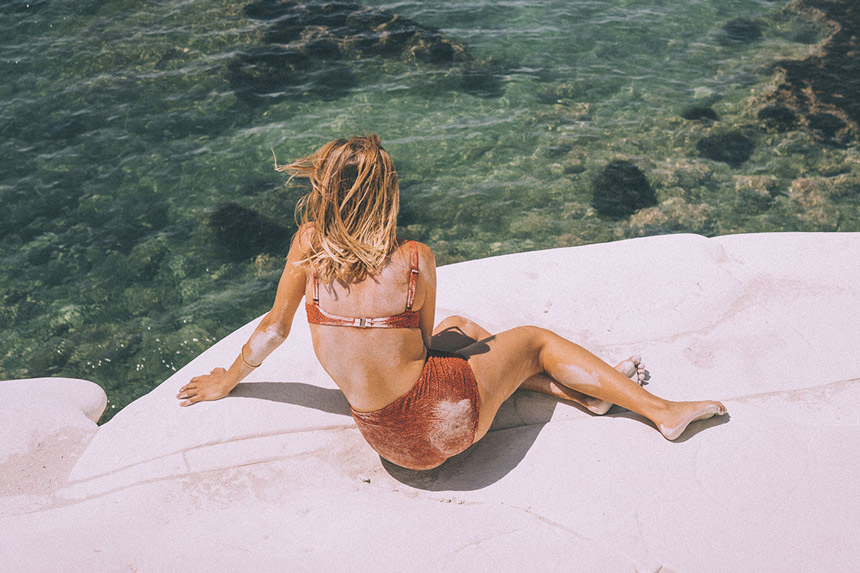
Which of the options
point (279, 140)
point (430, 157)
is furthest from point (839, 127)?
point (279, 140)

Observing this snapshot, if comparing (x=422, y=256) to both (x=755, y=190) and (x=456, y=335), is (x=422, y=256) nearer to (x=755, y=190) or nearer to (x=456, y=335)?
(x=456, y=335)

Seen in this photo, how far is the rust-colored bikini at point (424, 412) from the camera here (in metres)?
3.41

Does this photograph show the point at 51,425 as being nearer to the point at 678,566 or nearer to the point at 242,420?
the point at 242,420

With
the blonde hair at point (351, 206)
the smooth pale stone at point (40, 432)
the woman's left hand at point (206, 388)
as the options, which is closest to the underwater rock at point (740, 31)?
the blonde hair at point (351, 206)

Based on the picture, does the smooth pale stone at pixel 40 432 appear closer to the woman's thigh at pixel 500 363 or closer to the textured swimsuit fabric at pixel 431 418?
the textured swimsuit fabric at pixel 431 418

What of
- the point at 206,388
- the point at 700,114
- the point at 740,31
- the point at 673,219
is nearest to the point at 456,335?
the point at 206,388

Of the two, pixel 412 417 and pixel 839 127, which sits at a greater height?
pixel 412 417

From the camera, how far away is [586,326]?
16.4 ft

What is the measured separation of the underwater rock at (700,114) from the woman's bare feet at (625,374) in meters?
7.52

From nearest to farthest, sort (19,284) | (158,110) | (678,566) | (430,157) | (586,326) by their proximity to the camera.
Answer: (678,566) → (586,326) → (19,284) → (430,157) → (158,110)

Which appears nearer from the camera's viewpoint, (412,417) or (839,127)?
(412,417)

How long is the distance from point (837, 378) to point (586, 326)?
5.77 ft

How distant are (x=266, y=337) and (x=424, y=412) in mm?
1163

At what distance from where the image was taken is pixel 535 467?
3.93 metres
